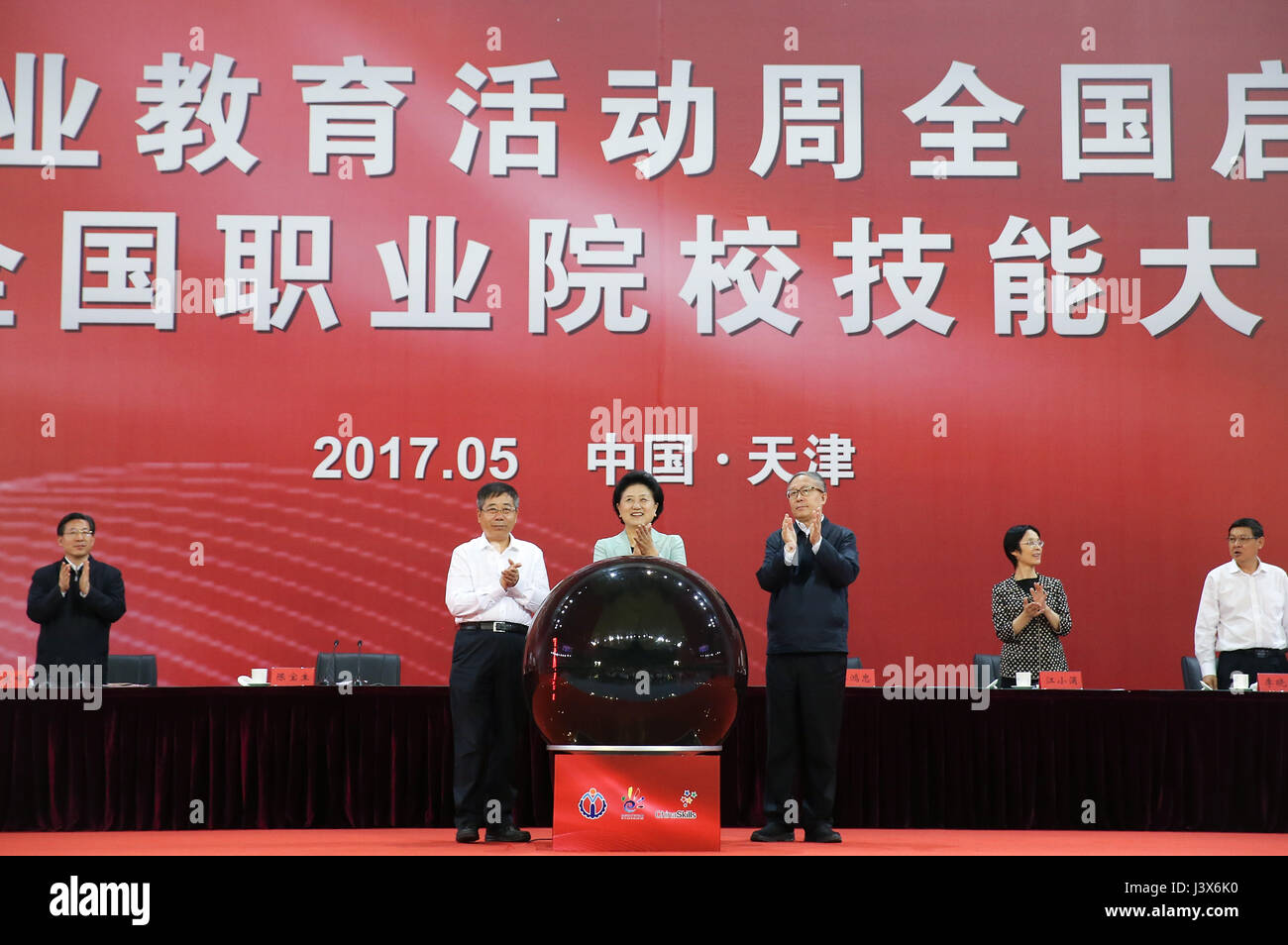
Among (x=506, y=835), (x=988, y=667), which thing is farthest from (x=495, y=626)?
(x=988, y=667)

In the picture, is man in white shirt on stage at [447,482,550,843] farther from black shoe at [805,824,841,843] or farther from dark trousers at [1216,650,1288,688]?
dark trousers at [1216,650,1288,688]

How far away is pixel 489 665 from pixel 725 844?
0.94 meters

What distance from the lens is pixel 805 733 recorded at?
425 cm

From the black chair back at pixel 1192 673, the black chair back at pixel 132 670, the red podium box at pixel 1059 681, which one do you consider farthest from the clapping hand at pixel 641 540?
the black chair back at pixel 1192 673

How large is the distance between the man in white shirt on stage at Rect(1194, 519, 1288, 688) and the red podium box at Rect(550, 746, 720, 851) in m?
2.94

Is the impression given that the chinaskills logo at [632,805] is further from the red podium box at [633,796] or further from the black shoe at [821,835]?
the black shoe at [821,835]

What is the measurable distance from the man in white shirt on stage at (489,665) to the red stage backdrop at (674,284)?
220 cm

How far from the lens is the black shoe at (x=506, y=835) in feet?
13.3

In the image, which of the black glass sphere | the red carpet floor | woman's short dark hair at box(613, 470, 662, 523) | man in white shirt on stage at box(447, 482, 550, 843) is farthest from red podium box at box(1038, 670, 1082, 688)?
man in white shirt on stage at box(447, 482, 550, 843)

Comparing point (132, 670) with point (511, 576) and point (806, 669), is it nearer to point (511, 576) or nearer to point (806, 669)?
point (511, 576)

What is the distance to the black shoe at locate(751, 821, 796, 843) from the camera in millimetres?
4129

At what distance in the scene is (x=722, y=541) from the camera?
254 inches

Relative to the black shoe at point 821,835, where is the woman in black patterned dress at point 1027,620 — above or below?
above

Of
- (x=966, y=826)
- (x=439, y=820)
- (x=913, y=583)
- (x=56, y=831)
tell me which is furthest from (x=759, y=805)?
(x=56, y=831)
